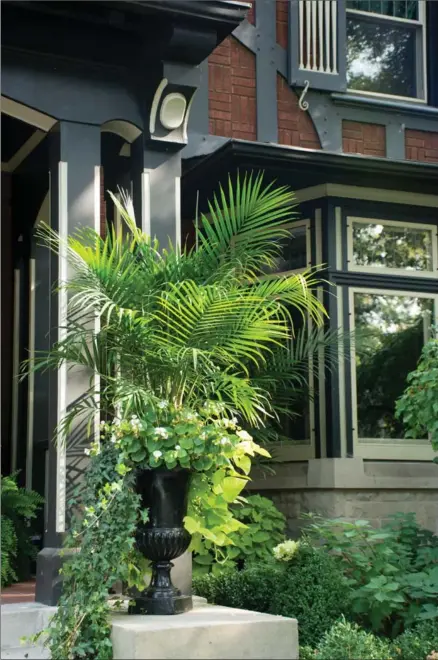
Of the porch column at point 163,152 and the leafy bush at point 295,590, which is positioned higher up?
the porch column at point 163,152

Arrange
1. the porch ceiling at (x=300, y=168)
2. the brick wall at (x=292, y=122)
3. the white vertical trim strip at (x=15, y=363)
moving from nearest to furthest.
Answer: the porch ceiling at (x=300, y=168), the white vertical trim strip at (x=15, y=363), the brick wall at (x=292, y=122)

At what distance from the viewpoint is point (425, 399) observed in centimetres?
608

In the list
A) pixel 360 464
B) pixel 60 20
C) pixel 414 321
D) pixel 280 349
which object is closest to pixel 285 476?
pixel 360 464

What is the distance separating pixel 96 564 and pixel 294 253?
13.3ft

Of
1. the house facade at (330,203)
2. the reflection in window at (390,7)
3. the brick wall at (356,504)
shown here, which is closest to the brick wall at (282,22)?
Answer: the house facade at (330,203)

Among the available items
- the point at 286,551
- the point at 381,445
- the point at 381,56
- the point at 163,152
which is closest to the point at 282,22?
the point at 381,56

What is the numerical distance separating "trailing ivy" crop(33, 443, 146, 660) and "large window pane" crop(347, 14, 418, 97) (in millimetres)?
4951

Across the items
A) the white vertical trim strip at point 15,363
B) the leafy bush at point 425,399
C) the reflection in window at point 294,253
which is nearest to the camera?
the leafy bush at point 425,399

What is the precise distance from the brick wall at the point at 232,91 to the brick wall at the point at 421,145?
155cm

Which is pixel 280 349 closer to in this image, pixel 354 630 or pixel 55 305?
pixel 55 305

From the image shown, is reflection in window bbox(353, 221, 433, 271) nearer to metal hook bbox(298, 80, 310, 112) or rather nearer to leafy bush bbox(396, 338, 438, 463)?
metal hook bbox(298, 80, 310, 112)

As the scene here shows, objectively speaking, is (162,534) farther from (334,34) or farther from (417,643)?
(334,34)

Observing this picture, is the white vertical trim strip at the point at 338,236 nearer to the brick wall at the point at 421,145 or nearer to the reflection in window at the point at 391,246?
the reflection in window at the point at 391,246

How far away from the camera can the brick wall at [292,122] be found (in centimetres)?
788
